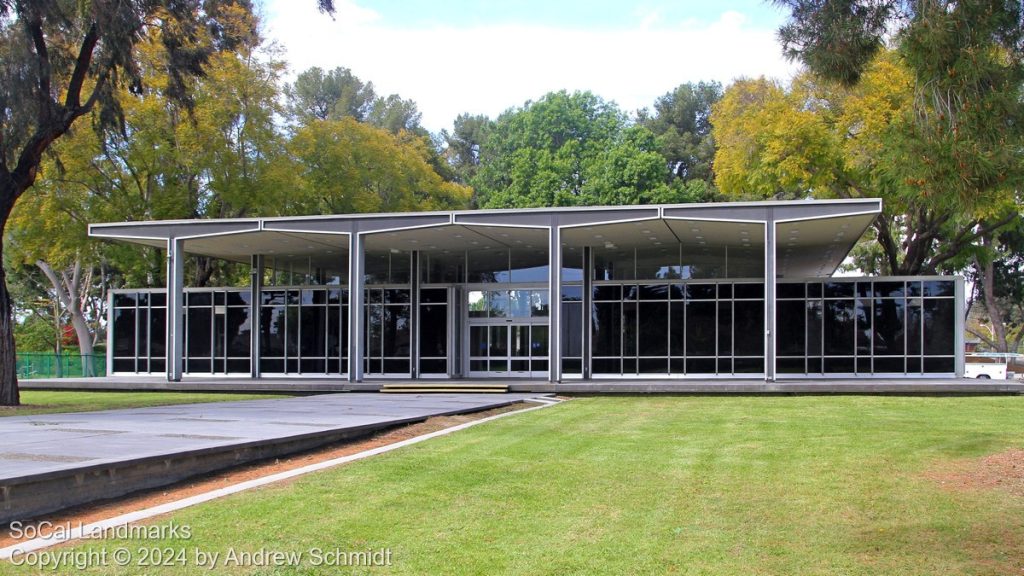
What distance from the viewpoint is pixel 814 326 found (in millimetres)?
31484

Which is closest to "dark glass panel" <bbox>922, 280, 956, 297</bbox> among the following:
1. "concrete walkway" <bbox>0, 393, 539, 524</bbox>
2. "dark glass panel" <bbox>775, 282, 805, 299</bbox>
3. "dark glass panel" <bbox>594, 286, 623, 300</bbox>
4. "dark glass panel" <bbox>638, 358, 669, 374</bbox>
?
"dark glass panel" <bbox>775, 282, 805, 299</bbox>

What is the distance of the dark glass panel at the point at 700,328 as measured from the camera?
105 ft

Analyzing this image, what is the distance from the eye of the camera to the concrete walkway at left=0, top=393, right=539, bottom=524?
8836 mm

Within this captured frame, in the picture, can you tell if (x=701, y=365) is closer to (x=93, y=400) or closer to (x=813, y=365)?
(x=813, y=365)

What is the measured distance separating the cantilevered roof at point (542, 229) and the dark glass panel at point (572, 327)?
2.40 metres

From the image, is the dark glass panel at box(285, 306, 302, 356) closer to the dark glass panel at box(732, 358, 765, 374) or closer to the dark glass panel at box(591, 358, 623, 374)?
the dark glass panel at box(591, 358, 623, 374)

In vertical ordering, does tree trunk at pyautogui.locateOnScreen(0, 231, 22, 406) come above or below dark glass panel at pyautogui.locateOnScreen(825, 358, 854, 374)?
above

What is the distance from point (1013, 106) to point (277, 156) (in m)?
34.4

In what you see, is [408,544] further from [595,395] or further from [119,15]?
[595,395]

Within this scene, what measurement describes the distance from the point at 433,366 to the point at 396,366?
1501 mm

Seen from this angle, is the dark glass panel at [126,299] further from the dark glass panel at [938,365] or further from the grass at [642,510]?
the dark glass panel at [938,365]

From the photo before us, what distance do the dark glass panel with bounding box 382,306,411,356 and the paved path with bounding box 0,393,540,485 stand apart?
42.9 feet

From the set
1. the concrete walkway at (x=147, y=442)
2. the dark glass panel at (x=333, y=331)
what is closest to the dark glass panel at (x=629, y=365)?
the dark glass panel at (x=333, y=331)

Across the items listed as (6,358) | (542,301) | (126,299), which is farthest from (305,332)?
(6,358)
